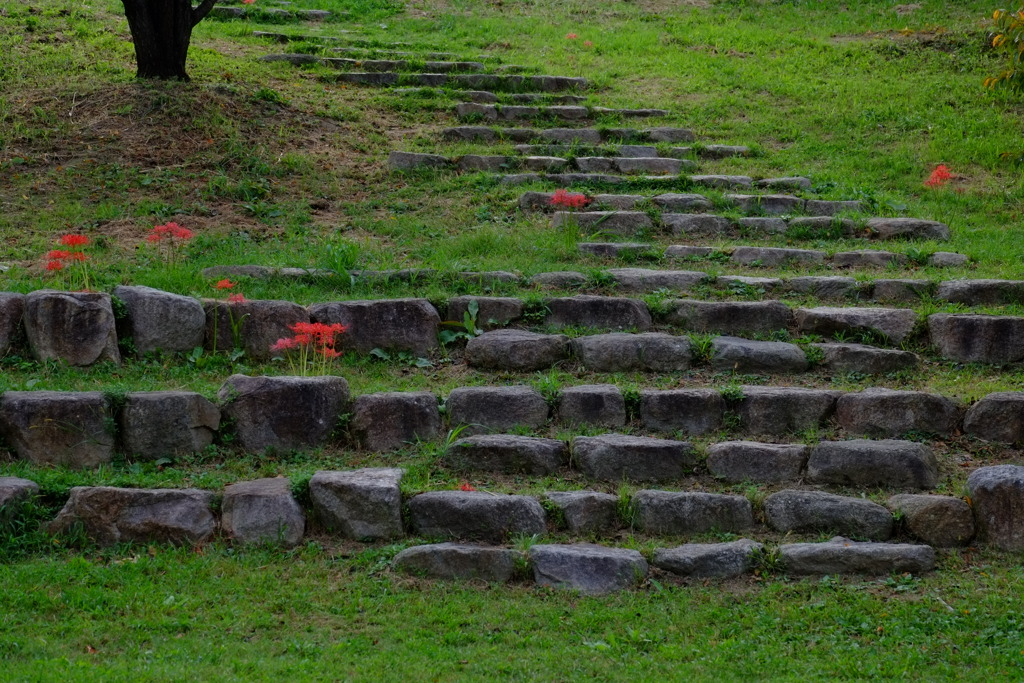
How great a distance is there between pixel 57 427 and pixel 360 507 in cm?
180

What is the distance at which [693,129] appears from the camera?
1069 cm

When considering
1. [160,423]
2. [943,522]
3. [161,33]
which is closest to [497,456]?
[160,423]

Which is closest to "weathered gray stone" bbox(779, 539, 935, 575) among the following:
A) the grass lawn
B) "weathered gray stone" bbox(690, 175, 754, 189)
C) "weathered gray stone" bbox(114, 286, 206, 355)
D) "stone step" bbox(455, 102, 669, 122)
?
the grass lawn

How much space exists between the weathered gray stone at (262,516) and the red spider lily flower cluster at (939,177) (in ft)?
22.6

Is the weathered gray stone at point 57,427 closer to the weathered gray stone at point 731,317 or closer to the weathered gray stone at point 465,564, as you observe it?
the weathered gray stone at point 465,564

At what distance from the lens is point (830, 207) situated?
870cm

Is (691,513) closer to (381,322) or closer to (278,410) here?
(278,410)

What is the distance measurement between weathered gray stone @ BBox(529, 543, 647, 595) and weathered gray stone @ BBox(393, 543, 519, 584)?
136 millimetres

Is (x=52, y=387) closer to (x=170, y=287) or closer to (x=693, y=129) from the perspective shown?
(x=170, y=287)

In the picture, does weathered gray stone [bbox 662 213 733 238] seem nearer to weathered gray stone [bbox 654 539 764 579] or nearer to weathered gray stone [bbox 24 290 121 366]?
weathered gray stone [bbox 654 539 764 579]

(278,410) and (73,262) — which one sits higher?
(73,262)

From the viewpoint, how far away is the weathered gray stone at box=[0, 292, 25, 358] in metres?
5.80

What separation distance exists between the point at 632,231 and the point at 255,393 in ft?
13.3

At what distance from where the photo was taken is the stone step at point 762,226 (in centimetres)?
816
